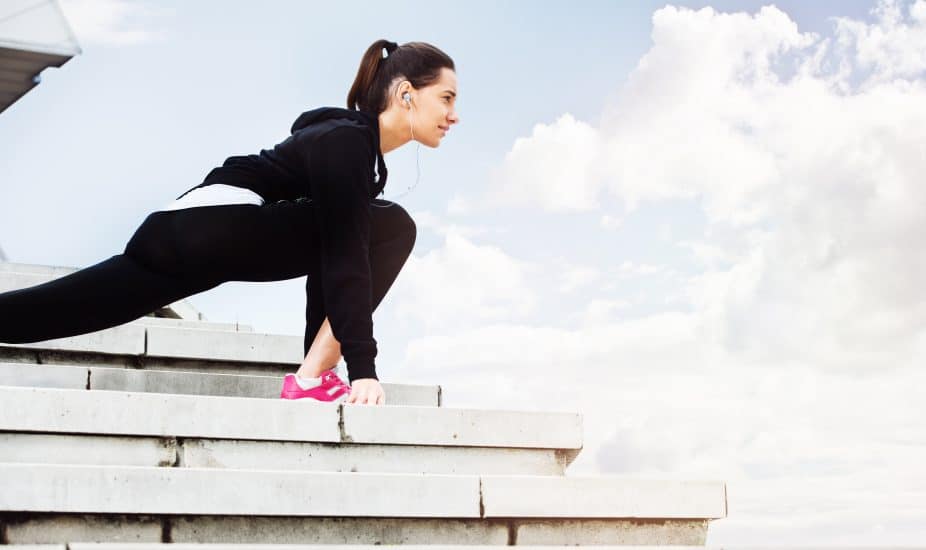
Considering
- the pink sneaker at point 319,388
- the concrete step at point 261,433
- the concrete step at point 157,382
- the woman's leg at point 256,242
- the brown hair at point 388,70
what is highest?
the brown hair at point 388,70

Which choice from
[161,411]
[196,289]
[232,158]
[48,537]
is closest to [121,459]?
[161,411]

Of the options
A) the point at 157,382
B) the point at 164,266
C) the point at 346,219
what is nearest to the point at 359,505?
Result: the point at 346,219

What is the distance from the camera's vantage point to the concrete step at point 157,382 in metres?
4.68

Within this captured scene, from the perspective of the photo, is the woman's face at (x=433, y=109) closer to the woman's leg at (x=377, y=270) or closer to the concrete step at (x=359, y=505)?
the woman's leg at (x=377, y=270)

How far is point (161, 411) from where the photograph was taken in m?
3.35

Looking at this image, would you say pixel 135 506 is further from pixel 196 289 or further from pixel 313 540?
pixel 196 289

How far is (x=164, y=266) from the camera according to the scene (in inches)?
140

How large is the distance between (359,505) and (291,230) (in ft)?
3.29

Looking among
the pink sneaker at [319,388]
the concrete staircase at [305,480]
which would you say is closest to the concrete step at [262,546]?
the concrete staircase at [305,480]

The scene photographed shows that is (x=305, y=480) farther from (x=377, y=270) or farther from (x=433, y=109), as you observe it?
(x=433, y=109)

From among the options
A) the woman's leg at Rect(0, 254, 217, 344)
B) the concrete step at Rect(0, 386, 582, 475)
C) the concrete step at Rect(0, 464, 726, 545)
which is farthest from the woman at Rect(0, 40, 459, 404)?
the concrete step at Rect(0, 464, 726, 545)

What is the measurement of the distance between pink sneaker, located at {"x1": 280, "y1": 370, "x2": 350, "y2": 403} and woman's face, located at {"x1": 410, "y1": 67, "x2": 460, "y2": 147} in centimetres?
94

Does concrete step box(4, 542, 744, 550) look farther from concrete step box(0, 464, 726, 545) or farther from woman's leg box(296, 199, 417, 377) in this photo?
woman's leg box(296, 199, 417, 377)

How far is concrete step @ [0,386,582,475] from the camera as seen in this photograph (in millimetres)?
3270
